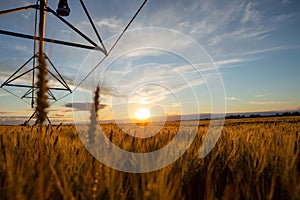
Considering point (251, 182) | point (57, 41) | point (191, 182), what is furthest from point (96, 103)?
point (57, 41)

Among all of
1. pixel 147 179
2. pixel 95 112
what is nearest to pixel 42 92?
pixel 95 112

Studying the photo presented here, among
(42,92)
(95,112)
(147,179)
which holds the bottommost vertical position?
(147,179)

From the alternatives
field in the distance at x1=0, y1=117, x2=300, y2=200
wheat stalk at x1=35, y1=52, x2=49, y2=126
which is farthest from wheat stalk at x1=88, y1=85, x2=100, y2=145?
wheat stalk at x1=35, y1=52, x2=49, y2=126

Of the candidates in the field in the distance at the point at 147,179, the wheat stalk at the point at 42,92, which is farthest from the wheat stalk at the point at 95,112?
the wheat stalk at the point at 42,92

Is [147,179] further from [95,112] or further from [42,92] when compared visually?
[42,92]

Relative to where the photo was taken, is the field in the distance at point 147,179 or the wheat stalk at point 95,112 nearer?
the field in the distance at point 147,179

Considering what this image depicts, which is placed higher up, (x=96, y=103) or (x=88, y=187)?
(x=96, y=103)

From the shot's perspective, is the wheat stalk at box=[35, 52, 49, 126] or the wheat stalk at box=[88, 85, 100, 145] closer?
the wheat stalk at box=[88, 85, 100, 145]

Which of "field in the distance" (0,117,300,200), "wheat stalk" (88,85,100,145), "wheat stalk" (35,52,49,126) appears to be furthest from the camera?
"wheat stalk" (35,52,49,126)

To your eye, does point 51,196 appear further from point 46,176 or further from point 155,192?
point 155,192

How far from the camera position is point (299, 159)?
242 cm

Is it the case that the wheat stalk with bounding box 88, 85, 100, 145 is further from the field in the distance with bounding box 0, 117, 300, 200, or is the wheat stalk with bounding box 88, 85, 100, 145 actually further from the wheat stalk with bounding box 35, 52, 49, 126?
the wheat stalk with bounding box 35, 52, 49, 126

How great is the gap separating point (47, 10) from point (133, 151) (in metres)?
6.16

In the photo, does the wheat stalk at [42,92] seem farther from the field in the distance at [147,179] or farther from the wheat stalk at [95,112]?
the wheat stalk at [95,112]
